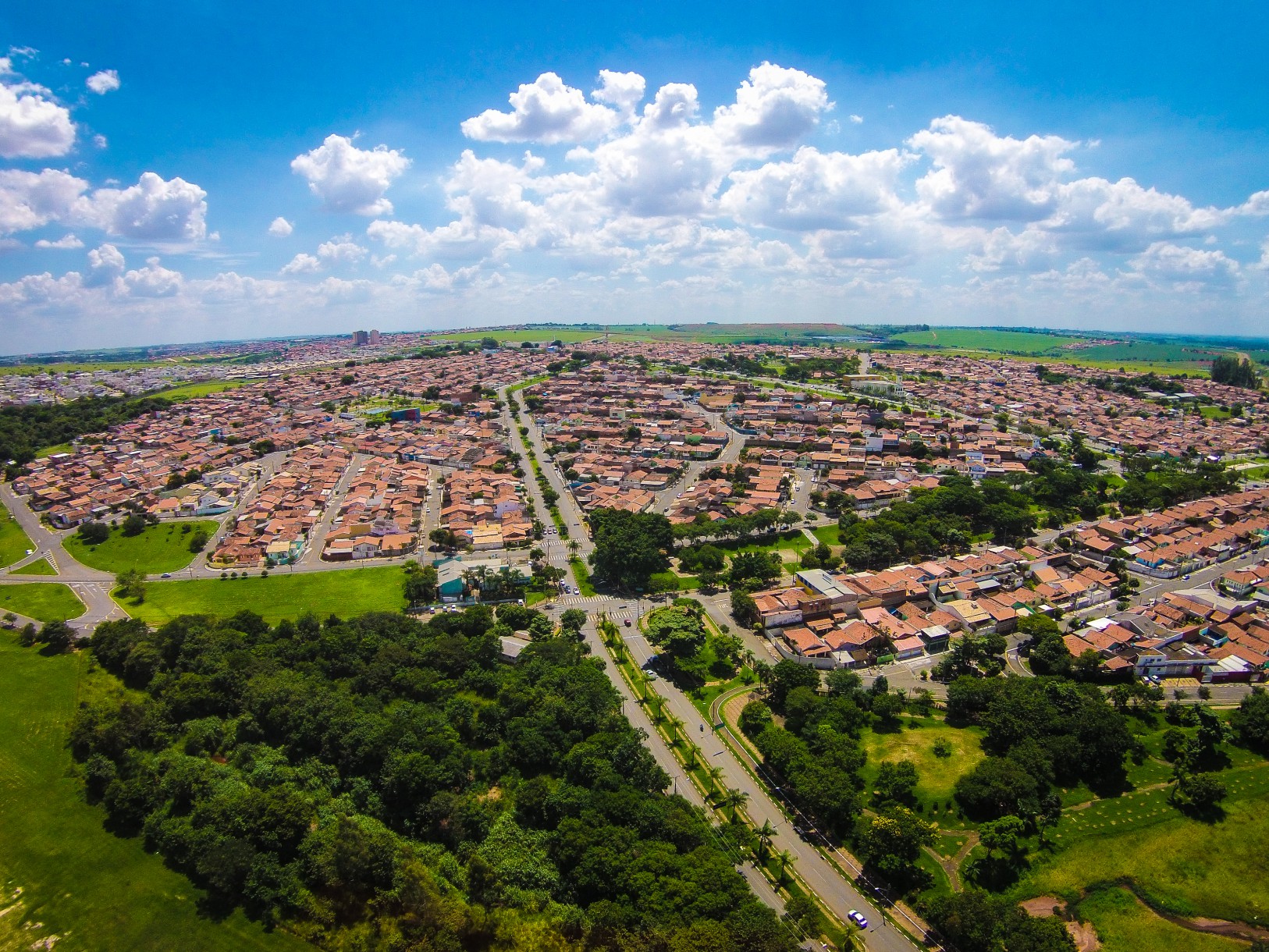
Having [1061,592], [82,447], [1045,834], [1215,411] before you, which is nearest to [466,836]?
[1045,834]

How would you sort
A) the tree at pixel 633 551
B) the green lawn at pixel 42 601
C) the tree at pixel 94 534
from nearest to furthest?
1. the green lawn at pixel 42 601
2. the tree at pixel 633 551
3. the tree at pixel 94 534

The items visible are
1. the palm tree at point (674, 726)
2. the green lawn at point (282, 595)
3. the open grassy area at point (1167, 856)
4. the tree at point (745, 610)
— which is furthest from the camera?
the green lawn at point (282, 595)

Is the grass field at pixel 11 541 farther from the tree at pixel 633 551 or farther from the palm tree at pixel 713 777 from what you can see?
the palm tree at pixel 713 777

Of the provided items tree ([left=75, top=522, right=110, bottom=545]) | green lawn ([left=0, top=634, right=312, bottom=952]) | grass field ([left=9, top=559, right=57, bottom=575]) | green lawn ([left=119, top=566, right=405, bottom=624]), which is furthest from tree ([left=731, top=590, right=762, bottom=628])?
tree ([left=75, top=522, right=110, bottom=545])

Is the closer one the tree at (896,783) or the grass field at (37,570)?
the tree at (896,783)

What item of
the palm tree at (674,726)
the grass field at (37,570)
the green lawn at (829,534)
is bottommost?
the palm tree at (674,726)

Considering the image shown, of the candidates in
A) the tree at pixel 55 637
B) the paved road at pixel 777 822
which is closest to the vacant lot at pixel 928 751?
the paved road at pixel 777 822
